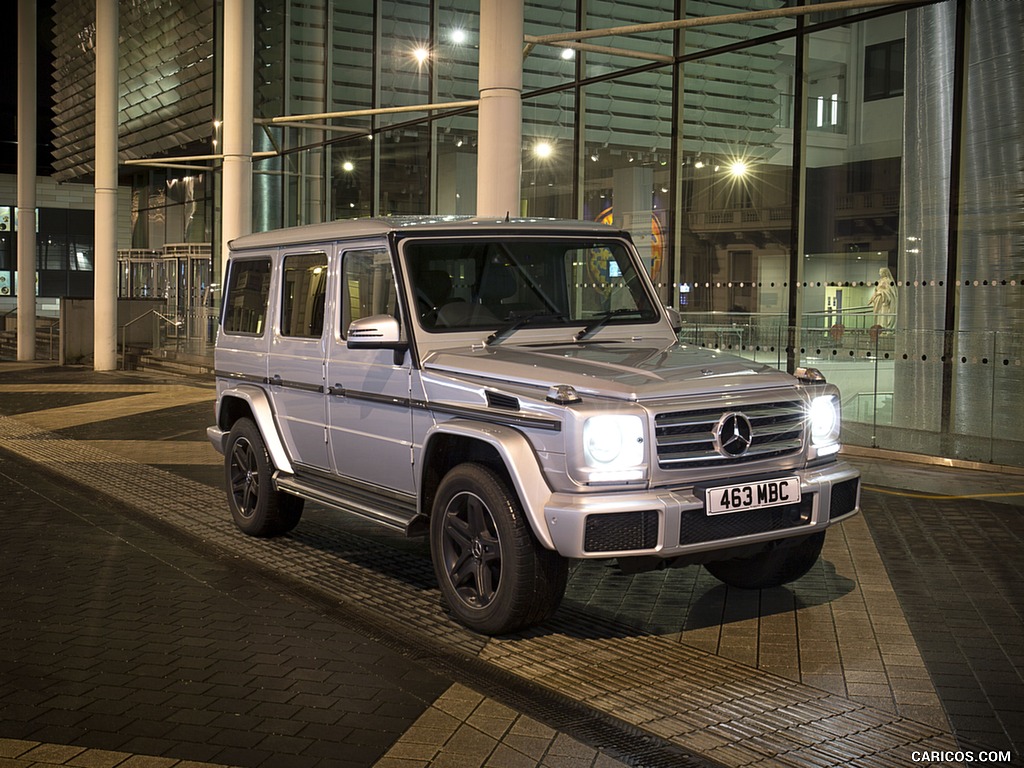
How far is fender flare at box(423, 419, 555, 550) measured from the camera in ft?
17.9

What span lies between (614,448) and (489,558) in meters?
0.88

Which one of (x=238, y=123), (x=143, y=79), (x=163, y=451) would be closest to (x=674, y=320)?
(x=163, y=451)

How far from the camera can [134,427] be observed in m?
15.7

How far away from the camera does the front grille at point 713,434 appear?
18.1 ft

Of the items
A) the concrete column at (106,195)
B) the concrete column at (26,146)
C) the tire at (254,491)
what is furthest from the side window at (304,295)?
the concrete column at (26,146)

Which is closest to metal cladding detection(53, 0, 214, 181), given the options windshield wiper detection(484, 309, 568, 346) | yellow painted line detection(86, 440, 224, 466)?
yellow painted line detection(86, 440, 224, 466)

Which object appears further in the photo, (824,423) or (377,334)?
(377,334)

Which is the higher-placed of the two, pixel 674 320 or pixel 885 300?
pixel 885 300

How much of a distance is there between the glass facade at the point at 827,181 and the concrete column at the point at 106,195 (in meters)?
11.1

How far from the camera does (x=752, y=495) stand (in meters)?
5.66

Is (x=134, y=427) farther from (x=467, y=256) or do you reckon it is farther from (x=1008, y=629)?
(x=1008, y=629)

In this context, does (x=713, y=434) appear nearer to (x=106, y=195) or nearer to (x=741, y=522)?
(x=741, y=522)

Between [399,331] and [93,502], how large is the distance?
477 centimetres

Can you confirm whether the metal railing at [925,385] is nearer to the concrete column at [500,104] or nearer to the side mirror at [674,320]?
the concrete column at [500,104]
